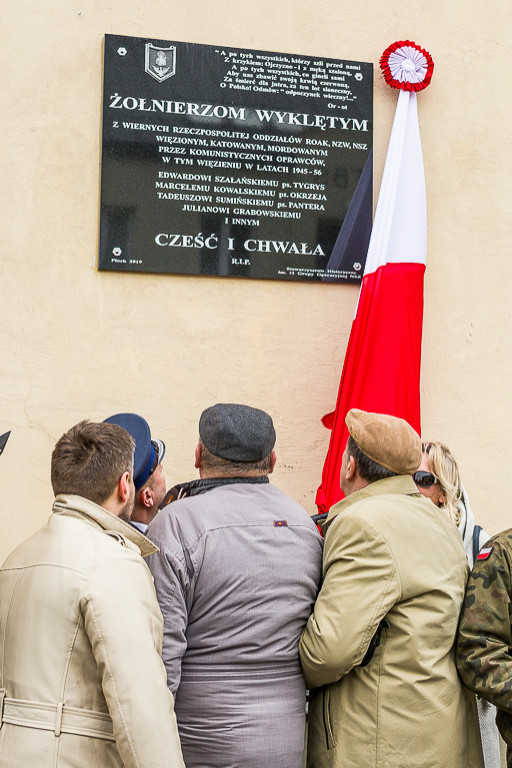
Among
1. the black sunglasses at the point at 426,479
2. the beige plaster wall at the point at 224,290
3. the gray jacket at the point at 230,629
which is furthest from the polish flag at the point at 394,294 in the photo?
the gray jacket at the point at 230,629

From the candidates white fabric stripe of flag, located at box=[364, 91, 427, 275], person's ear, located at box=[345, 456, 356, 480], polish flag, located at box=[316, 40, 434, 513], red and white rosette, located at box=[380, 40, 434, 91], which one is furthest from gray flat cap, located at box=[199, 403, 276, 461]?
red and white rosette, located at box=[380, 40, 434, 91]

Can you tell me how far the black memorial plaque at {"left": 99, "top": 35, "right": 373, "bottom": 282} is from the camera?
3.78m

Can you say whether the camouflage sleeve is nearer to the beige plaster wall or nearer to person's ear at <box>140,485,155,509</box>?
person's ear at <box>140,485,155,509</box>

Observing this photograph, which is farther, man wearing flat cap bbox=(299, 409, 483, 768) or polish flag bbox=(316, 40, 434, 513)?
polish flag bbox=(316, 40, 434, 513)

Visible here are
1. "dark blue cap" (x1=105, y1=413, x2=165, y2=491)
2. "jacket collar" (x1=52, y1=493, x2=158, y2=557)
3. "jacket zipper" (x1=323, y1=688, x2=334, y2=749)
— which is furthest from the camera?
"dark blue cap" (x1=105, y1=413, x2=165, y2=491)

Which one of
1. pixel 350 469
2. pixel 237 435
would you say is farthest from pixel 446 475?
pixel 237 435

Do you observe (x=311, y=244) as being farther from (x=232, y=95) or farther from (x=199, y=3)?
(x=199, y=3)

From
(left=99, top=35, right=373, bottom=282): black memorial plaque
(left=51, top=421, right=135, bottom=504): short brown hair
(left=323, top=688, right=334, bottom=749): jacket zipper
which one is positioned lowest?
(left=323, top=688, right=334, bottom=749): jacket zipper

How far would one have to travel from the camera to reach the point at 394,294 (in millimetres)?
3818

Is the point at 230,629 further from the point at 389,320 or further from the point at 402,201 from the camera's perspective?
the point at 402,201

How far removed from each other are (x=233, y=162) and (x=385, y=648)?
7.52 ft

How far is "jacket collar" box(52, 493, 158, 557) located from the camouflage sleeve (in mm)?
932

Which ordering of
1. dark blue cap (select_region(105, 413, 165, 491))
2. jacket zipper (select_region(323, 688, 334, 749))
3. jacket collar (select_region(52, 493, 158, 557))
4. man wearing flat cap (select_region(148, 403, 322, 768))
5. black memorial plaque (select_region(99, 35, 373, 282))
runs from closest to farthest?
jacket collar (select_region(52, 493, 158, 557)) → man wearing flat cap (select_region(148, 403, 322, 768)) → jacket zipper (select_region(323, 688, 334, 749)) → dark blue cap (select_region(105, 413, 165, 491)) → black memorial plaque (select_region(99, 35, 373, 282))

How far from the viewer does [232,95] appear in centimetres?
392
